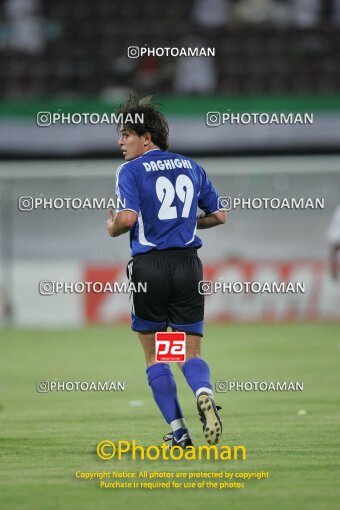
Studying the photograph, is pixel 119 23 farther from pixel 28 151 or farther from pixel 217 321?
pixel 217 321

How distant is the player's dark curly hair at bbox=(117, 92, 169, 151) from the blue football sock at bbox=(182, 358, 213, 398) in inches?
55.4

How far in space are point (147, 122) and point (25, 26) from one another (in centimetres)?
1670

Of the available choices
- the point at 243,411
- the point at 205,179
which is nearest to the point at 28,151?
the point at 243,411

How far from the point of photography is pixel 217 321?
22375 mm

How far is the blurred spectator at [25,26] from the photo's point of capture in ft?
75.8

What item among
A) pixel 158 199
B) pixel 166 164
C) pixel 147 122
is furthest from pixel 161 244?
pixel 147 122

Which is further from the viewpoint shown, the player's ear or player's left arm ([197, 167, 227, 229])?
player's left arm ([197, 167, 227, 229])

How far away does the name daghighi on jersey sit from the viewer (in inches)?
286

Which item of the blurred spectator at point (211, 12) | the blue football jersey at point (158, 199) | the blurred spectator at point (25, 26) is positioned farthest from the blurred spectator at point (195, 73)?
the blue football jersey at point (158, 199)

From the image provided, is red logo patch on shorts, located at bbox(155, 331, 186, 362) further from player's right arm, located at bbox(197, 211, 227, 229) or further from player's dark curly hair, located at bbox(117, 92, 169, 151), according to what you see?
player's dark curly hair, located at bbox(117, 92, 169, 151)

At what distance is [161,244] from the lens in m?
7.28

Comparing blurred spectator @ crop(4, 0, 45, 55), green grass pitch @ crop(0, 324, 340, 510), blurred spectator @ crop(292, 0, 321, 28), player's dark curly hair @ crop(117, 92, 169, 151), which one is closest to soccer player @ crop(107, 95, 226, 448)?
player's dark curly hair @ crop(117, 92, 169, 151)

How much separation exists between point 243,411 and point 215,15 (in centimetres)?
1501

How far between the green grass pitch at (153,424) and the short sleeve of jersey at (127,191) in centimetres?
154
